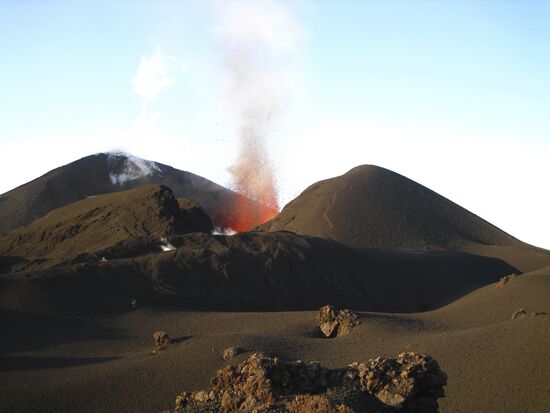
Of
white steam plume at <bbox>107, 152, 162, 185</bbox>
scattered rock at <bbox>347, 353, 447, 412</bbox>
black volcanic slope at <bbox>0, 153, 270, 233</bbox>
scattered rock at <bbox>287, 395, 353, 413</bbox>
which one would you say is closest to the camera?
scattered rock at <bbox>287, 395, 353, 413</bbox>

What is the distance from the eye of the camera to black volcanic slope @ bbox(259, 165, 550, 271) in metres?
57.6

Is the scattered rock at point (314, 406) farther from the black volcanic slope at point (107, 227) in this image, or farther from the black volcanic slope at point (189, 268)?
the black volcanic slope at point (107, 227)

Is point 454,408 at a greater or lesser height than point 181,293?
lesser

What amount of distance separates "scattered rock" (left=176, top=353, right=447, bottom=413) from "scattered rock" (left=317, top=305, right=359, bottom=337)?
12.3 m

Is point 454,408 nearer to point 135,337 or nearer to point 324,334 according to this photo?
point 324,334

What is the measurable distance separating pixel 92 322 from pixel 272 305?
9.59 metres

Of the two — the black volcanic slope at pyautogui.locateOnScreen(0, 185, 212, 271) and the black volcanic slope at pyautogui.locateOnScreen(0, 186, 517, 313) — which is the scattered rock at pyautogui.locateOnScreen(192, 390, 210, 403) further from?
the black volcanic slope at pyautogui.locateOnScreen(0, 185, 212, 271)

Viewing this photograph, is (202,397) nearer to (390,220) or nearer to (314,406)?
(314,406)

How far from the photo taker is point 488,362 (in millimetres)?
19750

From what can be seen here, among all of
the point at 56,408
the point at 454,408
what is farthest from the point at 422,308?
the point at 56,408

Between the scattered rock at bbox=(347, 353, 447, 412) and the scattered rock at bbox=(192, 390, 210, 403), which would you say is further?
the scattered rock at bbox=(192, 390, 210, 403)

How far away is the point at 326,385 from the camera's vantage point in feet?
39.7

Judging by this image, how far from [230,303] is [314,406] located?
74.3 ft

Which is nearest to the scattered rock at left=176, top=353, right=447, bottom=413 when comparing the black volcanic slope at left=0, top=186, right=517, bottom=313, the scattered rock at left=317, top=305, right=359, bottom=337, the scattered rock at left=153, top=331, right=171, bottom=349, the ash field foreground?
the ash field foreground
